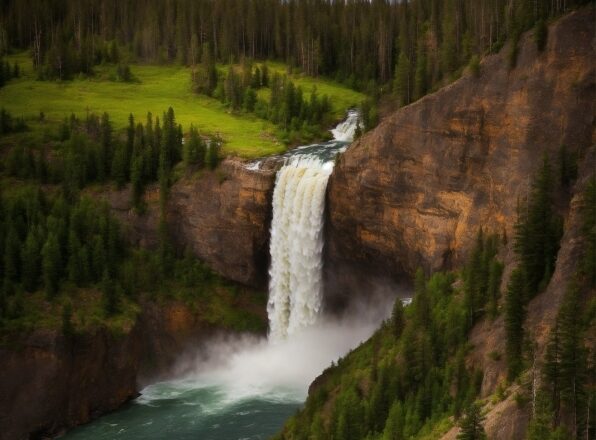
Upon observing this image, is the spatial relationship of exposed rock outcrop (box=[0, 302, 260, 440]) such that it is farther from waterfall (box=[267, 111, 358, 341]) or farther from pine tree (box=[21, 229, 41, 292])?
waterfall (box=[267, 111, 358, 341])

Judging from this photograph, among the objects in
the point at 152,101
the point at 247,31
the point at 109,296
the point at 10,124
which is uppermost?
the point at 247,31

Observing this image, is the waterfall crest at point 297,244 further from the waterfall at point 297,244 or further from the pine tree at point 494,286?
the pine tree at point 494,286

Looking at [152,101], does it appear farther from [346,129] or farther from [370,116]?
[370,116]

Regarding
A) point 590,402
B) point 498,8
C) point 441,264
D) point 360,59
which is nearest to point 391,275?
point 441,264

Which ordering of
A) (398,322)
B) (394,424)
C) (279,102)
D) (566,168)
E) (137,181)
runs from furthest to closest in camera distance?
(279,102), (137,181), (398,322), (566,168), (394,424)

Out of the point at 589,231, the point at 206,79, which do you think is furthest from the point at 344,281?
the point at 206,79

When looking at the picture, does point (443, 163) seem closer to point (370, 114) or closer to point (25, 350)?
point (370, 114)

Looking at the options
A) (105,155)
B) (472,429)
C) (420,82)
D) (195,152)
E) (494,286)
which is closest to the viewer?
(472,429)
